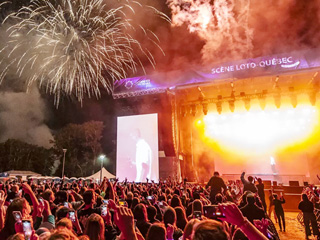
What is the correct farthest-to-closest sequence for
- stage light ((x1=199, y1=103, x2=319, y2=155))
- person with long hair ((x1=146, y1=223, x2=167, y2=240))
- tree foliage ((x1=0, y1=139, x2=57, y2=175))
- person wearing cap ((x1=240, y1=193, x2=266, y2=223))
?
tree foliage ((x1=0, y1=139, x2=57, y2=175))
stage light ((x1=199, y1=103, x2=319, y2=155))
person wearing cap ((x1=240, y1=193, x2=266, y2=223))
person with long hair ((x1=146, y1=223, x2=167, y2=240))

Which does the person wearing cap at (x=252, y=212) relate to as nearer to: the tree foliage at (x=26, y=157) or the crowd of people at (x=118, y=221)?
the crowd of people at (x=118, y=221)

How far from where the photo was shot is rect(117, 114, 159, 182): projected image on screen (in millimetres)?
22188

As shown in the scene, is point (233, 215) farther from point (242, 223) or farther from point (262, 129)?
point (262, 129)

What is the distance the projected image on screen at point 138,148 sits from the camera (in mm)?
22188

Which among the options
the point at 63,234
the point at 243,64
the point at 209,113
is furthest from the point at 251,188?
the point at 209,113

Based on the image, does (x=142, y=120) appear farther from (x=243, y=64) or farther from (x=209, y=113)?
(x=243, y=64)

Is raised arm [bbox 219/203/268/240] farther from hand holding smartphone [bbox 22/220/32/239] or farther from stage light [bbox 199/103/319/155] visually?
stage light [bbox 199/103/319/155]

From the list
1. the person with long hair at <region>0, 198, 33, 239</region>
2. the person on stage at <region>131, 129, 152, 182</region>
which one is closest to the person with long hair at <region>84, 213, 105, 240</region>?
the person with long hair at <region>0, 198, 33, 239</region>

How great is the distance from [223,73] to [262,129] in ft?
24.8

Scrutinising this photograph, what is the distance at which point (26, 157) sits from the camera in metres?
46.7

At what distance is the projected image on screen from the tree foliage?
27.9 meters

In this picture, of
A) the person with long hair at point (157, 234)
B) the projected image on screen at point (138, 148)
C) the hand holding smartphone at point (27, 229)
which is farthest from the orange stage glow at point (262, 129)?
the hand holding smartphone at point (27, 229)

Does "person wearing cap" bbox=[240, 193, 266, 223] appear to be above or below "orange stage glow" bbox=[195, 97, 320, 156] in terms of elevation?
below

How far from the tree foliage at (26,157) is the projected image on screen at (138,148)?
27.9 metres
